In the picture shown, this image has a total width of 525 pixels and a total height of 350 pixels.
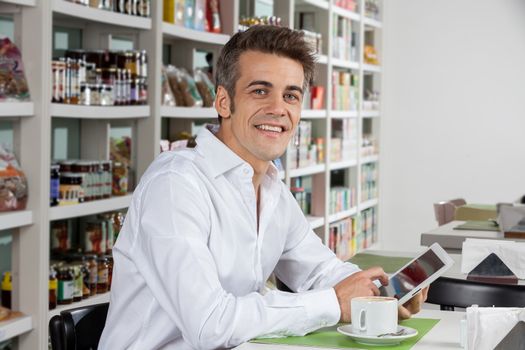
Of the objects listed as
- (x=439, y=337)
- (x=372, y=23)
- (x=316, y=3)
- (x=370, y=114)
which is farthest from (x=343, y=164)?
(x=439, y=337)

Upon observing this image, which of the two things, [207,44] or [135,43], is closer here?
[135,43]

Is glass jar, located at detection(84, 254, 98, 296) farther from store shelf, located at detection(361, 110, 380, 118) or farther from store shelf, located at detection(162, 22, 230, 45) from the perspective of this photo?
store shelf, located at detection(361, 110, 380, 118)

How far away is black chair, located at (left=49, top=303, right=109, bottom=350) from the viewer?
6.04 feet

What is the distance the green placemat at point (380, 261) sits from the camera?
2903 millimetres

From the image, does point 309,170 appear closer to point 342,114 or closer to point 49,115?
point 342,114

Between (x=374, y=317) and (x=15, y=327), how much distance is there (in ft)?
6.20

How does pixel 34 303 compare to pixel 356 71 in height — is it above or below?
below

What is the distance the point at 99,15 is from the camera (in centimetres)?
368

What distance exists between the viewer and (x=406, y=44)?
26.3 ft

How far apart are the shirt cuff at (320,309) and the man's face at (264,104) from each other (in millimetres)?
376

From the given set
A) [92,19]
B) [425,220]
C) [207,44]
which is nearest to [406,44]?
[425,220]

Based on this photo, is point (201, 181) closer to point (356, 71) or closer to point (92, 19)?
point (92, 19)

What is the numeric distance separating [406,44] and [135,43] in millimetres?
4220

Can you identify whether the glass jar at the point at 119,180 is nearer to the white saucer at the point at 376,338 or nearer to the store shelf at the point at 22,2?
the store shelf at the point at 22,2
